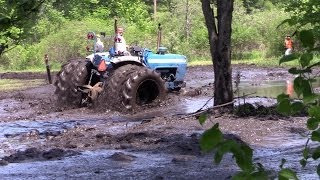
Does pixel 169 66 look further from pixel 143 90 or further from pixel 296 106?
pixel 296 106

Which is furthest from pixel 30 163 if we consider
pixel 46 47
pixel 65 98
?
pixel 46 47

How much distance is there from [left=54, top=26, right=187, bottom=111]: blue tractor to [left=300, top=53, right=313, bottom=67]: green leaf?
12.7 meters

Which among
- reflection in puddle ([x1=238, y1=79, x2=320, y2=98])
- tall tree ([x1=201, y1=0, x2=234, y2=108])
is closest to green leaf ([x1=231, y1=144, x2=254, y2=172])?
tall tree ([x1=201, y1=0, x2=234, y2=108])

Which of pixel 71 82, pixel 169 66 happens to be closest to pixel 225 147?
pixel 71 82

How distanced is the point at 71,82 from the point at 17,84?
36.6ft

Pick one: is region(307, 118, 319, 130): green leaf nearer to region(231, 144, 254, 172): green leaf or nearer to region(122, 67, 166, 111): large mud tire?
region(231, 144, 254, 172): green leaf

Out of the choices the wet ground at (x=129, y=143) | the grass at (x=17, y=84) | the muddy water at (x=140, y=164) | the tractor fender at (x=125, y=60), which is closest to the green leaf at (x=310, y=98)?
the wet ground at (x=129, y=143)

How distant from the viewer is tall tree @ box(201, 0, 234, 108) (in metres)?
12.6

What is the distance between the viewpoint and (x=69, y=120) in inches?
554

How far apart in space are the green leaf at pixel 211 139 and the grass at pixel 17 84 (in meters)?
22.8

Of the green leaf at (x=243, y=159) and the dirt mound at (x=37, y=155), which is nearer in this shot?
the green leaf at (x=243, y=159)

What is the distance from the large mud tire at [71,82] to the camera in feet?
51.6

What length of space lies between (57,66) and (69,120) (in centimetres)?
2403

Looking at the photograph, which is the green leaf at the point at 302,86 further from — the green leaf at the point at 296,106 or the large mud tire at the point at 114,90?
the large mud tire at the point at 114,90
